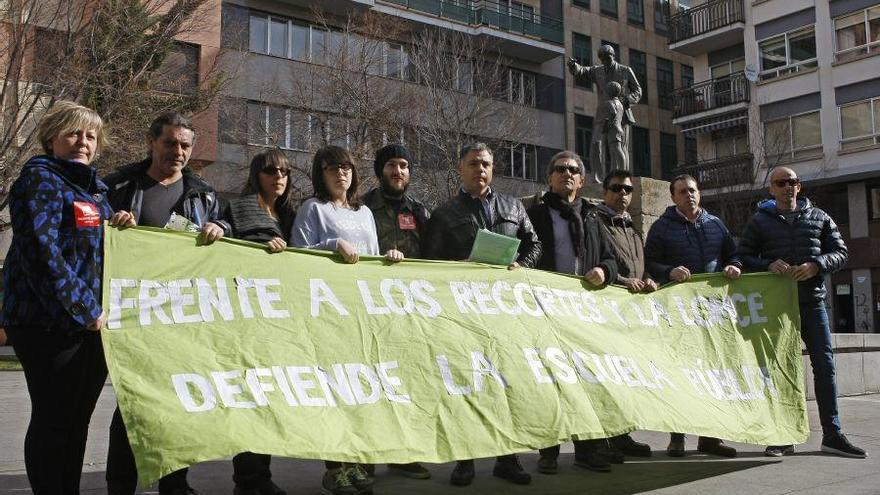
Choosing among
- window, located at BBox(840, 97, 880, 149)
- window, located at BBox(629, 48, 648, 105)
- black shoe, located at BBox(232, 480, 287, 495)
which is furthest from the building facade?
black shoe, located at BBox(232, 480, 287, 495)

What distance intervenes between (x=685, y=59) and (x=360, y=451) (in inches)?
1599

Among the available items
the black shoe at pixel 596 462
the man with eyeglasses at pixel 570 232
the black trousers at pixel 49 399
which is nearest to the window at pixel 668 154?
the man with eyeglasses at pixel 570 232

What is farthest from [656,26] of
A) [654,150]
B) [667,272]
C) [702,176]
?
[667,272]

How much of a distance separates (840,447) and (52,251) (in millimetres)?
5360

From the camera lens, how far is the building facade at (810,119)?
28672mm

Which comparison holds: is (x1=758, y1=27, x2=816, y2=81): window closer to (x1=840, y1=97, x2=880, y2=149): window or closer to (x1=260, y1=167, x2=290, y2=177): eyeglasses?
(x1=840, y1=97, x2=880, y2=149): window

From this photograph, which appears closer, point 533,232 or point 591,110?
point 533,232

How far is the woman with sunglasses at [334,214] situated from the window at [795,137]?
91.5 ft

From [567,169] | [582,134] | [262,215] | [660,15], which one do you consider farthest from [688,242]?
[660,15]

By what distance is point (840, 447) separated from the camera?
19.0 feet

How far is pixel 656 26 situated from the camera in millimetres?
39375

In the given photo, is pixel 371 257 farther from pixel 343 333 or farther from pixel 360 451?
pixel 360 451

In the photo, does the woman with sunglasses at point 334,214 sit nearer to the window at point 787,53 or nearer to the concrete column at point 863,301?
the concrete column at point 863,301

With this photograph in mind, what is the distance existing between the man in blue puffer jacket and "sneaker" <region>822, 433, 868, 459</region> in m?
0.71
